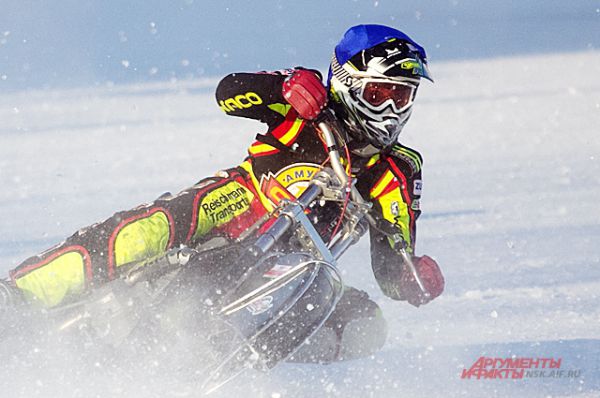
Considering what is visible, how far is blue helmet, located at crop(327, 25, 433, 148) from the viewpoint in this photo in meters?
4.05

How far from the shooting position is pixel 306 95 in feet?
12.6

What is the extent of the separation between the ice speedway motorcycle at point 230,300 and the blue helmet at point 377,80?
330 mm

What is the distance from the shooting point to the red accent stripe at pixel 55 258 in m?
3.71

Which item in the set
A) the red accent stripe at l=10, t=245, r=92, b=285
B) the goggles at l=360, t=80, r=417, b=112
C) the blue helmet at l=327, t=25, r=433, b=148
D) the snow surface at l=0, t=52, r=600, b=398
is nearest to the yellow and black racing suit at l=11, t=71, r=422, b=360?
the red accent stripe at l=10, t=245, r=92, b=285

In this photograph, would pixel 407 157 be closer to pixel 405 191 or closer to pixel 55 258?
pixel 405 191

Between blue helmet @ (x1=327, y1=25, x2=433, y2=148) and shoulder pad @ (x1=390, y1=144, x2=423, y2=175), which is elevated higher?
blue helmet @ (x1=327, y1=25, x2=433, y2=148)

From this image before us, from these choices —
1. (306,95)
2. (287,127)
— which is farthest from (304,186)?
(306,95)

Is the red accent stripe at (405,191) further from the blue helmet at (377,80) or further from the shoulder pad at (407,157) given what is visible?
the blue helmet at (377,80)

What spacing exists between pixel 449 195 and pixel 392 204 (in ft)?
15.5

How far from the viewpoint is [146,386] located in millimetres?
3746

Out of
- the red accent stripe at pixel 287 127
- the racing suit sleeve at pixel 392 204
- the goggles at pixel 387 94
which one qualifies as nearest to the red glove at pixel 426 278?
the racing suit sleeve at pixel 392 204

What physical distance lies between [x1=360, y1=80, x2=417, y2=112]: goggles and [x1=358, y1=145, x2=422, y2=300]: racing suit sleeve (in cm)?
45

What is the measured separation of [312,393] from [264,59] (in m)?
13.7

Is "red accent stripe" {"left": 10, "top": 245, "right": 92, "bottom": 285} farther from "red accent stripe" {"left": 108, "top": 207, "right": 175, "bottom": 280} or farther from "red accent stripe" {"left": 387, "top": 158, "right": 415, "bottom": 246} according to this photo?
"red accent stripe" {"left": 387, "top": 158, "right": 415, "bottom": 246}
